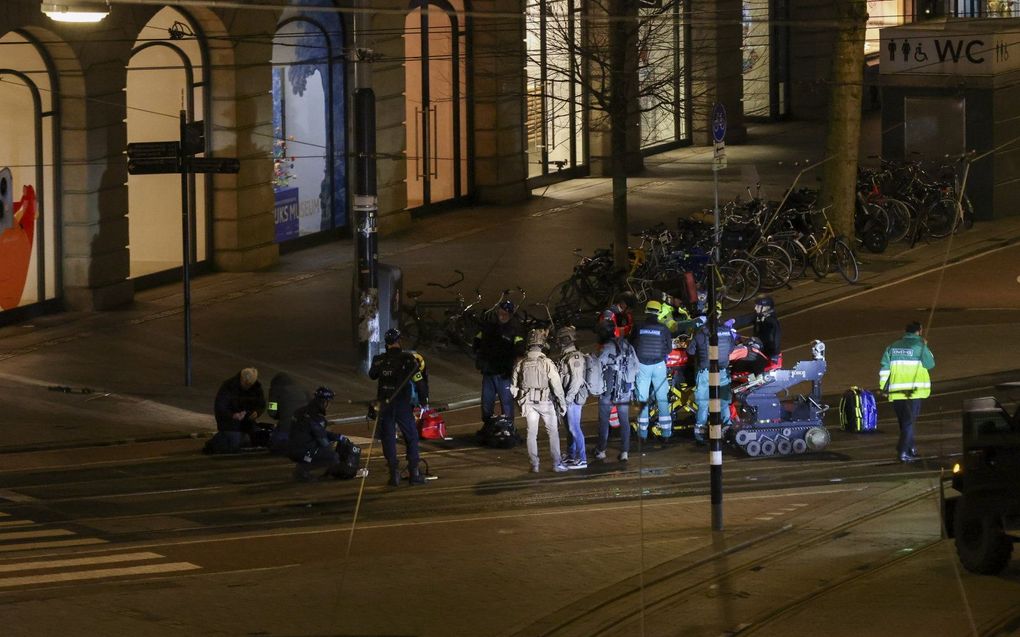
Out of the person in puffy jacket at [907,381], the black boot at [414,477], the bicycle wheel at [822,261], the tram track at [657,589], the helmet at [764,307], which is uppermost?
the bicycle wheel at [822,261]

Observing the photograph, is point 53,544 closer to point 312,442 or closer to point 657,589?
point 312,442

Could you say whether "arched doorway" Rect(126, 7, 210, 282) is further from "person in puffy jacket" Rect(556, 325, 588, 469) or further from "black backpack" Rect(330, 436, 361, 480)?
"person in puffy jacket" Rect(556, 325, 588, 469)

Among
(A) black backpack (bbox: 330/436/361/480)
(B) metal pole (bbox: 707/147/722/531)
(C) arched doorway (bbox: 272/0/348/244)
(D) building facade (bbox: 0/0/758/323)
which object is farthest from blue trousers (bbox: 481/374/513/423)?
(C) arched doorway (bbox: 272/0/348/244)

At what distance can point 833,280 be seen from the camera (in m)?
28.8

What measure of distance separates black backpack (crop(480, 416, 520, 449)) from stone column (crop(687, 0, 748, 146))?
77.4ft

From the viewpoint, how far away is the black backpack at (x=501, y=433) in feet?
61.9

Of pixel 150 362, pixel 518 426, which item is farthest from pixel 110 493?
pixel 150 362

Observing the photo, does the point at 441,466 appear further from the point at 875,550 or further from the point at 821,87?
the point at 821,87

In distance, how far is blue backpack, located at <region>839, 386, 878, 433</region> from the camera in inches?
735

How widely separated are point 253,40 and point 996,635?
20.4m

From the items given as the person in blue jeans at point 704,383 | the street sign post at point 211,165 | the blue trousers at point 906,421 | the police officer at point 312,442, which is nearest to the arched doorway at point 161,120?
the street sign post at point 211,165

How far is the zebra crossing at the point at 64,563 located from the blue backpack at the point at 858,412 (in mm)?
7576

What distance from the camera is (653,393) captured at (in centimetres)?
1878

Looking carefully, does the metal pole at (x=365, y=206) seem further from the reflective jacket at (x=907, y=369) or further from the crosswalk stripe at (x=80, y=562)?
the crosswalk stripe at (x=80, y=562)
